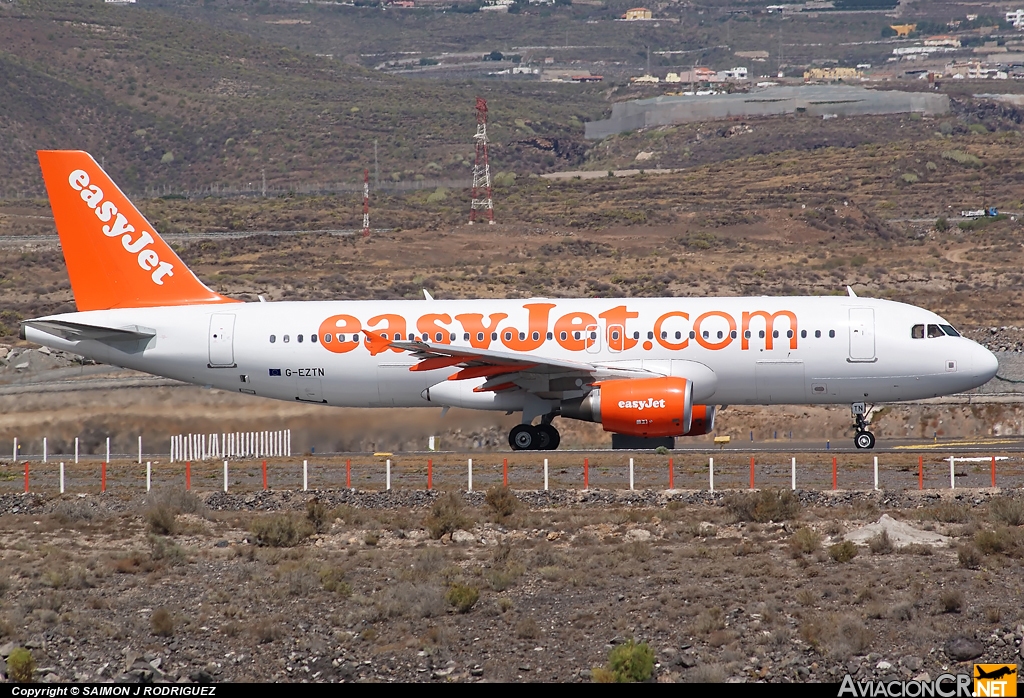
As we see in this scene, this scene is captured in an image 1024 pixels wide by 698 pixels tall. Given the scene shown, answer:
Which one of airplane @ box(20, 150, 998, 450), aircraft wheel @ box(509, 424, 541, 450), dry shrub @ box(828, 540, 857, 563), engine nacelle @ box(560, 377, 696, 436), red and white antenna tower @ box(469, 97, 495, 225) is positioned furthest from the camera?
red and white antenna tower @ box(469, 97, 495, 225)

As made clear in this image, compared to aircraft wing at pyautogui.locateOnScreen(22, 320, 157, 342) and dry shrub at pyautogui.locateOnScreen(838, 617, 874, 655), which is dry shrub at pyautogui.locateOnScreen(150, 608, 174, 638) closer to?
dry shrub at pyautogui.locateOnScreen(838, 617, 874, 655)

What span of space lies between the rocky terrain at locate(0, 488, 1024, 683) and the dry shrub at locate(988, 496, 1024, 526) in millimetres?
46

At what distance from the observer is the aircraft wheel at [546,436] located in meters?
37.7

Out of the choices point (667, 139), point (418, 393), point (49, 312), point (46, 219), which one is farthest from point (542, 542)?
point (667, 139)

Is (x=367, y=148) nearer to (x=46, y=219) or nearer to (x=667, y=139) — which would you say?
(x=667, y=139)

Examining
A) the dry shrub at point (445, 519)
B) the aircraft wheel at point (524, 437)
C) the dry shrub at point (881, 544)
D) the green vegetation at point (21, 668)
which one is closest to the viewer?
the green vegetation at point (21, 668)

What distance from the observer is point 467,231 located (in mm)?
105375

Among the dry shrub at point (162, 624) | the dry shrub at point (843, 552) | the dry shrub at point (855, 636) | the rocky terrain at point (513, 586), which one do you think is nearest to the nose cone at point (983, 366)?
the rocky terrain at point (513, 586)

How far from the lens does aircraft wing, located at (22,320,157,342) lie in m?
37.4

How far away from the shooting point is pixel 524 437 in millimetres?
37531

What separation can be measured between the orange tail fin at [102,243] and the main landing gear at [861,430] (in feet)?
61.6

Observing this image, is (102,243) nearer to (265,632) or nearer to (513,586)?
(513,586)

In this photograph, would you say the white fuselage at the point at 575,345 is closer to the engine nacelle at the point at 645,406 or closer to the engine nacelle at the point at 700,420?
the engine nacelle at the point at 700,420

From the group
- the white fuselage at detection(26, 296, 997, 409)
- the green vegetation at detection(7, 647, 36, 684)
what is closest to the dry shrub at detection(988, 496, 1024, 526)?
the white fuselage at detection(26, 296, 997, 409)
